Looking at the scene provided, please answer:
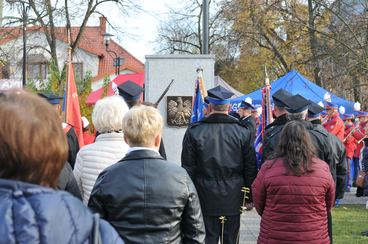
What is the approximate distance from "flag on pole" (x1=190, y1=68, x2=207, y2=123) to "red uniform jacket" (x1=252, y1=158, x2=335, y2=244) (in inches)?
181

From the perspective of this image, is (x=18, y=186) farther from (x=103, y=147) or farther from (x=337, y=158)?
(x=337, y=158)

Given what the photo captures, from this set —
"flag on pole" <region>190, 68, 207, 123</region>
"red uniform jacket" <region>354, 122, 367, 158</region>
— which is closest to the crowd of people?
"flag on pole" <region>190, 68, 207, 123</region>

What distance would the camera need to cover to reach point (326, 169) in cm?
473

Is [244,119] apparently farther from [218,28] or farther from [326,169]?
[218,28]

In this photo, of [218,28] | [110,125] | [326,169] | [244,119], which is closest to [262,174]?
[326,169]

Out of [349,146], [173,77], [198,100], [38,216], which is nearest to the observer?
[38,216]

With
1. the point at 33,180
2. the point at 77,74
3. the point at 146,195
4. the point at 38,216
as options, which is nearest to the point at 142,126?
the point at 146,195

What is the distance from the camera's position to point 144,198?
332cm

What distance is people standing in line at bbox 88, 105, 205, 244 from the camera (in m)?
3.32

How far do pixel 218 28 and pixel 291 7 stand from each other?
1329 cm

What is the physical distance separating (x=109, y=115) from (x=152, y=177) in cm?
115

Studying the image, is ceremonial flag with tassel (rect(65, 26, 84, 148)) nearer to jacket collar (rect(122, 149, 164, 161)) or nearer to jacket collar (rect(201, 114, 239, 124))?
jacket collar (rect(201, 114, 239, 124))

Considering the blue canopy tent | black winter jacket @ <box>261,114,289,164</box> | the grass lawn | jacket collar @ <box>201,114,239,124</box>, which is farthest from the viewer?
the blue canopy tent

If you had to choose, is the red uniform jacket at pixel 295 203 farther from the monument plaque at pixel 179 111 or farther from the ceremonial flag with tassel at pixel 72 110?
the monument plaque at pixel 179 111
